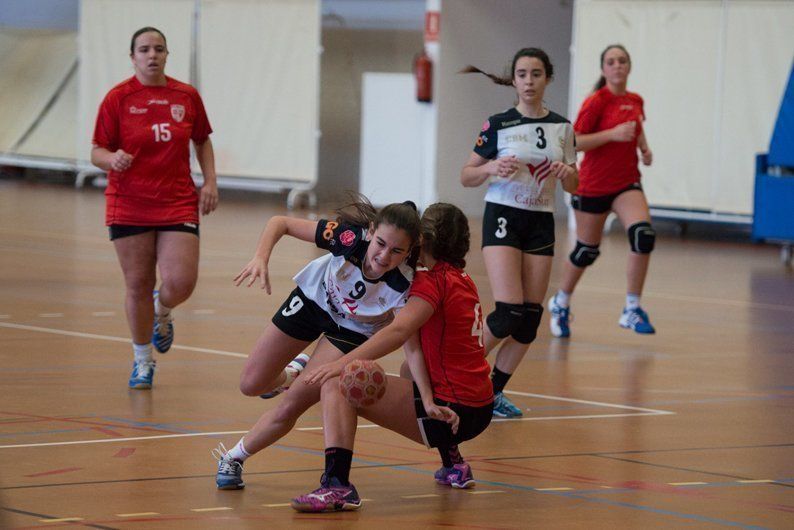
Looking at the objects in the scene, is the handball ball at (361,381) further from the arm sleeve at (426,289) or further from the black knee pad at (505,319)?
the black knee pad at (505,319)

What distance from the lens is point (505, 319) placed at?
253 inches

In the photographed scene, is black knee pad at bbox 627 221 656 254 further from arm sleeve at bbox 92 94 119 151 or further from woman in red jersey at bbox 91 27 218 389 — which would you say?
arm sleeve at bbox 92 94 119 151

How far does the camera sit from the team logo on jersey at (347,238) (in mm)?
5059

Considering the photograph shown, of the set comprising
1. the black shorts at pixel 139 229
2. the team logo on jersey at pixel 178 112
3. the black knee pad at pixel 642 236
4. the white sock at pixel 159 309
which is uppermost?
the team logo on jersey at pixel 178 112

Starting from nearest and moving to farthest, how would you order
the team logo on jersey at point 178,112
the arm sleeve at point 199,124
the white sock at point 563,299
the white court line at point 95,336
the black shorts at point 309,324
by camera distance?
the black shorts at point 309,324 → the team logo on jersey at point 178,112 → the arm sleeve at point 199,124 → the white court line at point 95,336 → the white sock at point 563,299

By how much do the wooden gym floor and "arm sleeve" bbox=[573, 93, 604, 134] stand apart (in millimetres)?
1467

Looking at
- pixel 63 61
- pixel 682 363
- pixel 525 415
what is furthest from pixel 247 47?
pixel 525 415

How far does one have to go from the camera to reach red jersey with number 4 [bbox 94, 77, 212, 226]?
6.89 m

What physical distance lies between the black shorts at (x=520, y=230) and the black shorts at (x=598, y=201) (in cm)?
266

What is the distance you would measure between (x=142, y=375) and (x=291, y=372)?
1.52 meters

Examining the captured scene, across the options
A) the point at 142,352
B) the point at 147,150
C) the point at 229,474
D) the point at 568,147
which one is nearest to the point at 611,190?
the point at 568,147

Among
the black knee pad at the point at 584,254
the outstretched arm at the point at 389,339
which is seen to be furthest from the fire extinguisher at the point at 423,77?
the outstretched arm at the point at 389,339

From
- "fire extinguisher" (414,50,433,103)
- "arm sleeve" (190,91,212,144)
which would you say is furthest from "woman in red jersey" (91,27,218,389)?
A: "fire extinguisher" (414,50,433,103)

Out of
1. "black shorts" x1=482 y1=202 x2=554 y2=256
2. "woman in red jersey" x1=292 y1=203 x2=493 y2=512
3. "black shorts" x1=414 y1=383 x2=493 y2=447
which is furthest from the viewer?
"black shorts" x1=482 y1=202 x2=554 y2=256
